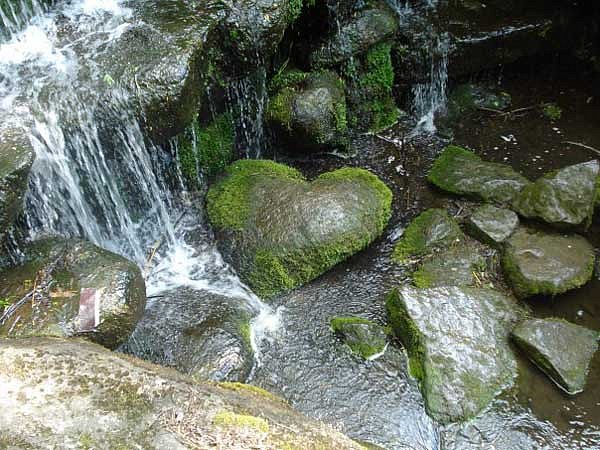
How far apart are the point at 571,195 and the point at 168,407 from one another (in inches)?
151

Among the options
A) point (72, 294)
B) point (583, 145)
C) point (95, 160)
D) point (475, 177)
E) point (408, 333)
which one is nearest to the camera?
point (72, 294)

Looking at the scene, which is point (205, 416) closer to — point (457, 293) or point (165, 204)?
point (457, 293)

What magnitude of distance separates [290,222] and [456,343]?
5.09 feet

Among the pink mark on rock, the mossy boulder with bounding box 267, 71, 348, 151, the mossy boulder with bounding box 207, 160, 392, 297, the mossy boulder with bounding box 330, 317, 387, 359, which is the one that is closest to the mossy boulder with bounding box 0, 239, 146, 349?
the pink mark on rock

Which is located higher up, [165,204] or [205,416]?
[205,416]

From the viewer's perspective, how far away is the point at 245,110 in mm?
5500

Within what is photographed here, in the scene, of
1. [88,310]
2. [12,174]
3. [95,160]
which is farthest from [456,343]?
[12,174]

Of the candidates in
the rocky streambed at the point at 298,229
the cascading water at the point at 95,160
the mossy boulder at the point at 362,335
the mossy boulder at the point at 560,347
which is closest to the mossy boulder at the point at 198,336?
the rocky streambed at the point at 298,229

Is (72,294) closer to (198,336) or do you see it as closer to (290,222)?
(198,336)

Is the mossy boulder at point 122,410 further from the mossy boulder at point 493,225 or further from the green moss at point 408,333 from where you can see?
the mossy boulder at point 493,225

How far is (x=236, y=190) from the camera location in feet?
16.2

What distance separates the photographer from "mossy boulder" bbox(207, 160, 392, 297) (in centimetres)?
442

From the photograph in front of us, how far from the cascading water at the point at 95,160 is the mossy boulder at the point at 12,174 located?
0.25 metres

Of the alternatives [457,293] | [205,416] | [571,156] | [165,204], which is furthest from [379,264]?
[205,416]
